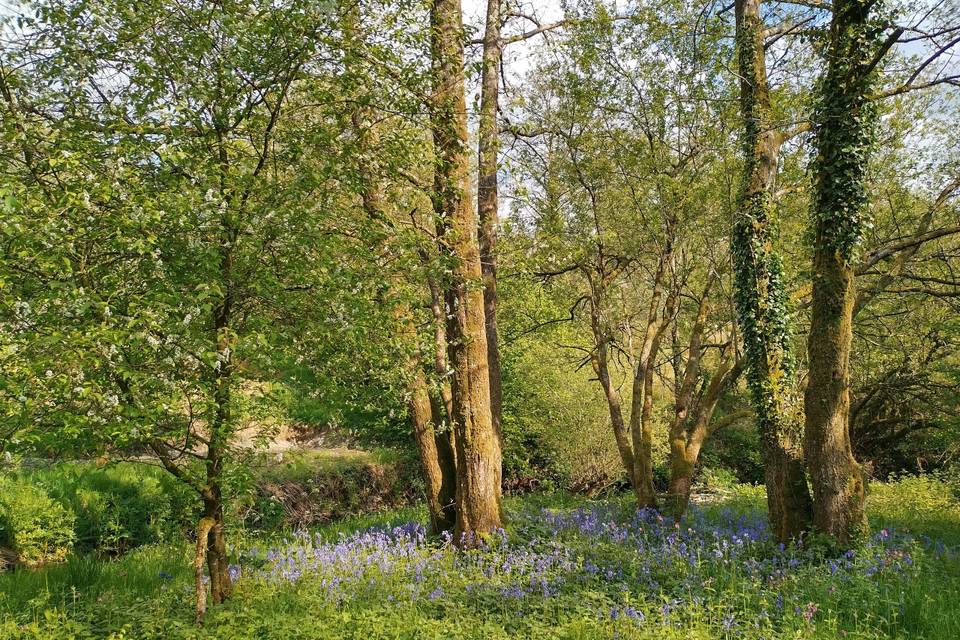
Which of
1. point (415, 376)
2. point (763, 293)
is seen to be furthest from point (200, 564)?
point (763, 293)

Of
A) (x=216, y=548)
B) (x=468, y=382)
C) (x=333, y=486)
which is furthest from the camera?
(x=333, y=486)

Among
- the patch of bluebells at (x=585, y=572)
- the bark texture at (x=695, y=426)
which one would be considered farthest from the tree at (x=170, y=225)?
the bark texture at (x=695, y=426)

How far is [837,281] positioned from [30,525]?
10592 millimetres

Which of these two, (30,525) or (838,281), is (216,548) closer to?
(30,525)

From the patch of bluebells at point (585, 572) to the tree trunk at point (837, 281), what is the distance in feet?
1.70

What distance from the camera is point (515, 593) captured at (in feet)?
15.7

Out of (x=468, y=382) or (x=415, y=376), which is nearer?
(x=415, y=376)

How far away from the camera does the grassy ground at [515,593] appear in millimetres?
4086

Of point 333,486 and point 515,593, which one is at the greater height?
point 515,593

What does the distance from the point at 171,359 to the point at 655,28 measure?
893 centimetres

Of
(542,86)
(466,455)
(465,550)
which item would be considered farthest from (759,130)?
(465,550)

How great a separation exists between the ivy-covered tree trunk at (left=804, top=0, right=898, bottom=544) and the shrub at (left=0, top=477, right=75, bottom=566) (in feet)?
31.9

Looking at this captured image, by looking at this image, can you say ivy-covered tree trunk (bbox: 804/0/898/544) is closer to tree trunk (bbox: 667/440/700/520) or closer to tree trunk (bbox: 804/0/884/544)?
tree trunk (bbox: 804/0/884/544)

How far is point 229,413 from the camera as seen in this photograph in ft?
12.7
